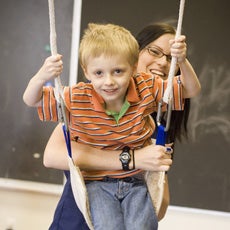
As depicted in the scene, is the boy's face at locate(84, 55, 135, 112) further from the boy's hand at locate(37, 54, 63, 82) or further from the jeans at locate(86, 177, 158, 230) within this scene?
the jeans at locate(86, 177, 158, 230)

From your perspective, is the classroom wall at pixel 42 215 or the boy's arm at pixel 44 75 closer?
the boy's arm at pixel 44 75

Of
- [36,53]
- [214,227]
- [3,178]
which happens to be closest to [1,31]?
[36,53]

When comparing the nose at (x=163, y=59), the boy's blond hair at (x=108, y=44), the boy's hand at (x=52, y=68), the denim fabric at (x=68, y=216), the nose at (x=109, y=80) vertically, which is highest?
the boy's blond hair at (x=108, y=44)

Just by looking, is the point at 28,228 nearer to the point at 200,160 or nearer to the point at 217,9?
the point at 200,160

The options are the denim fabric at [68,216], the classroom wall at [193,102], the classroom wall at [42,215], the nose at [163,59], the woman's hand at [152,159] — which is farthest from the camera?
the classroom wall at [42,215]

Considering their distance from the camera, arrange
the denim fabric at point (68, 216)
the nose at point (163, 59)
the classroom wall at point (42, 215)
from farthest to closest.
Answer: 1. the classroom wall at point (42, 215)
2. the nose at point (163, 59)
3. the denim fabric at point (68, 216)

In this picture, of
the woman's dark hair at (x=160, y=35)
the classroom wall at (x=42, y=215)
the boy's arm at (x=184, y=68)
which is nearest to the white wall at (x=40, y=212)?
the classroom wall at (x=42, y=215)

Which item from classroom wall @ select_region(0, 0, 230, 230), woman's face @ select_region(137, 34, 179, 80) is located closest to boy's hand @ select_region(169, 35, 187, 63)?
woman's face @ select_region(137, 34, 179, 80)

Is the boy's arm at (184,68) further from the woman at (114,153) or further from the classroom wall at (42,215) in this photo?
the classroom wall at (42,215)

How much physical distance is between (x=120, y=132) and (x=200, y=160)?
41.1 inches

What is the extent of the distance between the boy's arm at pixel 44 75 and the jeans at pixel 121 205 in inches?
10.3

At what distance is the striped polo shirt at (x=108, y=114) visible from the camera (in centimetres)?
94

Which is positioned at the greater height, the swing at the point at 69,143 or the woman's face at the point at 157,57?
the woman's face at the point at 157,57

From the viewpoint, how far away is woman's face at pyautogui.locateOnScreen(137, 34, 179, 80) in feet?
4.26
